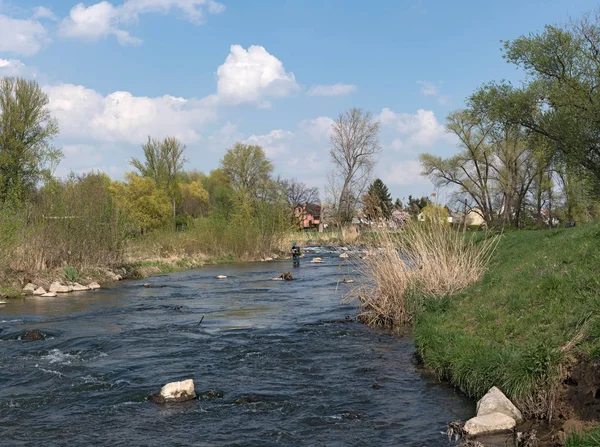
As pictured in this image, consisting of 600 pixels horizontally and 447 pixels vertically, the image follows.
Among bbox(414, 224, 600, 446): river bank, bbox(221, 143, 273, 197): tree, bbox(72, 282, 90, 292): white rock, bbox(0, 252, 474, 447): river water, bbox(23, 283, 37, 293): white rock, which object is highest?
bbox(221, 143, 273, 197): tree

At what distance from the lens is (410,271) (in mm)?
12469

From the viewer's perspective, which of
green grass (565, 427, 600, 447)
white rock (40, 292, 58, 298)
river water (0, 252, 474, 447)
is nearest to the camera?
green grass (565, 427, 600, 447)

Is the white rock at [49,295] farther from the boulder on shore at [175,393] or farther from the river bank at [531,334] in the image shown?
the river bank at [531,334]

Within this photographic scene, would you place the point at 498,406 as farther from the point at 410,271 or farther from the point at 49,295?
the point at 49,295

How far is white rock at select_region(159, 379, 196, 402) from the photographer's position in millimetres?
7824

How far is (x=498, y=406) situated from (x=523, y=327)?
1779 millimetres

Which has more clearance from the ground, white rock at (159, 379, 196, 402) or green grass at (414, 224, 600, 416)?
green grass at (414, 224, 600, 416)

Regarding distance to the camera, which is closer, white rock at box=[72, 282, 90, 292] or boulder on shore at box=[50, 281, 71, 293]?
boulder on shore at box=[50, 281, 71, 293]

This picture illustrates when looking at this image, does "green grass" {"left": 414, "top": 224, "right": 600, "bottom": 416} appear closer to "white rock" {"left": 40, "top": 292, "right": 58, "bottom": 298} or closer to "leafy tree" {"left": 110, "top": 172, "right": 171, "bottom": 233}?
"white rock" {"left": 40, "top": 292, "right": 58, "bottom": 298}

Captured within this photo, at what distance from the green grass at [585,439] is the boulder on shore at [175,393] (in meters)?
4.90

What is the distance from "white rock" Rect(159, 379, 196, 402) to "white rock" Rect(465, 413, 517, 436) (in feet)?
12.5

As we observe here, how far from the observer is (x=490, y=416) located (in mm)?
6258

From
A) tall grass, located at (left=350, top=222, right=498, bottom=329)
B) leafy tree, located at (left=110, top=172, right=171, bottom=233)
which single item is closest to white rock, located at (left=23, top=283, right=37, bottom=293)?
tall grass, located at (left=350, top=222, right=498, bottom=329)

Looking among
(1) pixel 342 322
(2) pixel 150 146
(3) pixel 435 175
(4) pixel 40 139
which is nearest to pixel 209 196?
(2) pixel 150 146
